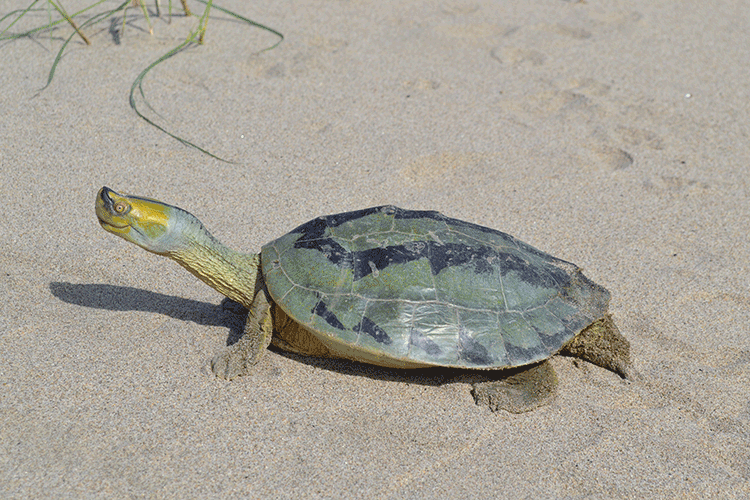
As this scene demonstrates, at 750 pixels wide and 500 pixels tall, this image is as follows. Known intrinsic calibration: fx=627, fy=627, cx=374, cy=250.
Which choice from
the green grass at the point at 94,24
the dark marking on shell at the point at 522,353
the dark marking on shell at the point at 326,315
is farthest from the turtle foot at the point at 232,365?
the green grass at the point at 94,24

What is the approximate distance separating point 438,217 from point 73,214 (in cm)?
220

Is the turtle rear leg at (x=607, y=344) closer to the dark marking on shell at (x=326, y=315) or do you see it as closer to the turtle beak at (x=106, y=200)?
the dark marking on shell at (x=326, y=315)

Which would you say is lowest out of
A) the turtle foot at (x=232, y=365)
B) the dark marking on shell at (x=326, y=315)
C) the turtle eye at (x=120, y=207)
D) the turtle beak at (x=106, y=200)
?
the turtle foot at (x=232, y=365)

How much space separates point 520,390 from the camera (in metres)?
2.88

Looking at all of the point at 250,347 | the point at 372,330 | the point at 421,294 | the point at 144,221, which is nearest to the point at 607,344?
the point at 421,294

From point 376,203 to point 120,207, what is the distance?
5.85 feet

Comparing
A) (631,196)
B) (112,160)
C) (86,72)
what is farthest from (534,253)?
(86,72)

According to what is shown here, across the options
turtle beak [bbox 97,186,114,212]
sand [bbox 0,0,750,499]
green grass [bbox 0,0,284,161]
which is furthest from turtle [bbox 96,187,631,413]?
green grass [bbox 0,0,284,161]

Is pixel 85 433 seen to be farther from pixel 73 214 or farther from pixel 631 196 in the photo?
pixel 631 196

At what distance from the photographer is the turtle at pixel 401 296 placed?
271 centimetres

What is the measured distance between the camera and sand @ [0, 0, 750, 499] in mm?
2557

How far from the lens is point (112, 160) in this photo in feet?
13.8

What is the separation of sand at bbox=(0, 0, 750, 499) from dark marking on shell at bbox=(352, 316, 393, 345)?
13.3 inches

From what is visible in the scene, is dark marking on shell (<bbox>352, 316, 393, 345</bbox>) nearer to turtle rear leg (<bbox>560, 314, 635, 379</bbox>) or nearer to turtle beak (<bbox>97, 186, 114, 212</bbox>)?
turtle rear leg (<bbox>560, 314, 635, 379</bbox>)
